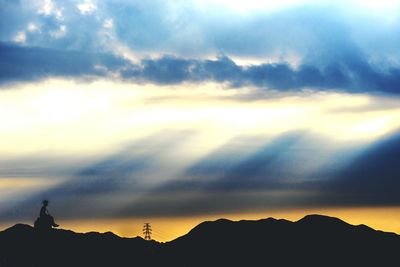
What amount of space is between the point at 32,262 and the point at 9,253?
6.30m

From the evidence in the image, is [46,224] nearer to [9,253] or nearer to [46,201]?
[46,201]

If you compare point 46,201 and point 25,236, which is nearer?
point 46,201

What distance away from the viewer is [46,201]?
508ft

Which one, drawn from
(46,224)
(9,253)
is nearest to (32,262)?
(9,253)

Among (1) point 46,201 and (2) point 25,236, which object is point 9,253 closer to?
(2) point 25,236

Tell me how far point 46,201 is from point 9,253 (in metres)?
46.2

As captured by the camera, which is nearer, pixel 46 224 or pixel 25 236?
pixel 46 224

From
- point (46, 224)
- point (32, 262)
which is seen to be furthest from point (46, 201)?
point (32, 262)

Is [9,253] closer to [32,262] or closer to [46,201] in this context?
[32,262]

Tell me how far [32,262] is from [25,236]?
820cm

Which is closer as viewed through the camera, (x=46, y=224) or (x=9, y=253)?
(x=46, y=224)

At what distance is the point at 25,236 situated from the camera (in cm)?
19938

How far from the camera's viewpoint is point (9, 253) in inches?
7717

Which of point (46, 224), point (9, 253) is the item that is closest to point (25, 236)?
point (9, 253)
